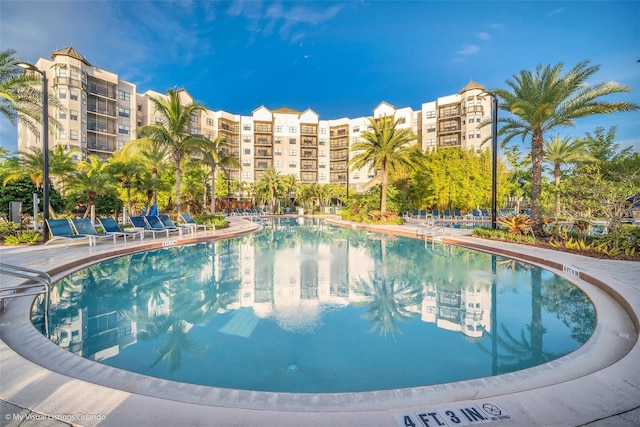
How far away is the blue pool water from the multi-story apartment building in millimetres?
28646

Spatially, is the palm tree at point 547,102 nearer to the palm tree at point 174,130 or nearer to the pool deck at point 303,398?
the pool deck at point 303,398

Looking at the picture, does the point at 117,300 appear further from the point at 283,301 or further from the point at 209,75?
the point at 209,75

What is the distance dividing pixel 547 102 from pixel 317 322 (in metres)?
15.5

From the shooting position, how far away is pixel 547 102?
14.9m

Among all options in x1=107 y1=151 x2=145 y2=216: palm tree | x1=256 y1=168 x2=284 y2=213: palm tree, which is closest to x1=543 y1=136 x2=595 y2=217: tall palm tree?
x1=256 y1=168 x2=284 y2=213: palm tree

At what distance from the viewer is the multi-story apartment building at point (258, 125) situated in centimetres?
4262

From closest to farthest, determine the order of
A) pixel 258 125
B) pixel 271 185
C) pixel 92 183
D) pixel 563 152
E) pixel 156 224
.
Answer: pixel 156 224
pixel 92 183
pixel 563 152
pixel 271 185
pixel 258 125

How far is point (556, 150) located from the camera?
29.5 meters

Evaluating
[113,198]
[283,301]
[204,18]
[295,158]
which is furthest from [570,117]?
[295,158]

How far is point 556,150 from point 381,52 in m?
27.4

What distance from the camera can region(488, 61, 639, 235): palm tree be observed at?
1416cm

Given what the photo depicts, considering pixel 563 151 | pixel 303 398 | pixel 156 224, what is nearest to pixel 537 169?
pixel 303 398

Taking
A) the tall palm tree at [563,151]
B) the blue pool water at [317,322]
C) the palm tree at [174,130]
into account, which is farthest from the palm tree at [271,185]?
the blue pool water at [317,322]

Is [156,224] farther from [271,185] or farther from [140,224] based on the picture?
[271,185]
